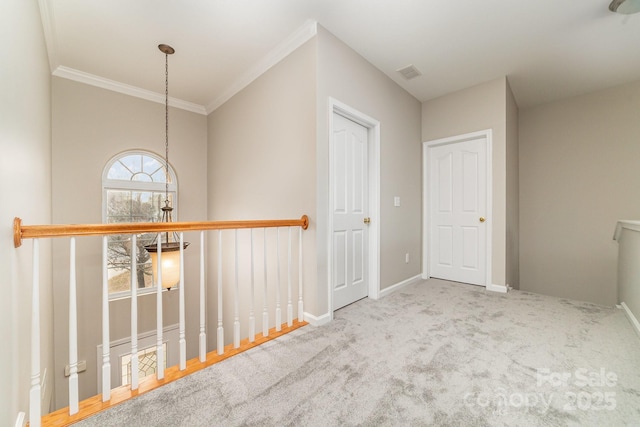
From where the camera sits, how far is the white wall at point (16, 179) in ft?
3.77

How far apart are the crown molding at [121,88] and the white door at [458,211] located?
3.76 m

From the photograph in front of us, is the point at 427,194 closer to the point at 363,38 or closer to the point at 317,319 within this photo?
the point at 363,38

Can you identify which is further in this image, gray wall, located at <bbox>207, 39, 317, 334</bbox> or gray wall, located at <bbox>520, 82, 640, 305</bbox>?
gray wall, located at <bbox>520, 82, 640, 305</bbox>

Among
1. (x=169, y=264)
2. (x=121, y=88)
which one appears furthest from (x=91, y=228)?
(x=121, y=88)

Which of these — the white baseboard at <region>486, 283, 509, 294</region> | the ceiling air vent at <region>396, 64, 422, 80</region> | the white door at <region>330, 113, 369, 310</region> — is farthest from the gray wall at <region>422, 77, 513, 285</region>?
the white door at <region>330, 113, 369, 310</region>

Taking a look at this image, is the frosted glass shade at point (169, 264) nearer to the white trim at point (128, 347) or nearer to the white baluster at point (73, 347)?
the white baluster at point (73, 347)

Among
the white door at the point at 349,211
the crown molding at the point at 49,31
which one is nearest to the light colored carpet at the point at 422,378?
the white door at the point at 349,211

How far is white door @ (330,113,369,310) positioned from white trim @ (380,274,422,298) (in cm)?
23

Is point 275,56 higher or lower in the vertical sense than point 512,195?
higher

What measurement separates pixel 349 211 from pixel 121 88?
11.2 ft

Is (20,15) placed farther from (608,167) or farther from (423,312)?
(608,167)

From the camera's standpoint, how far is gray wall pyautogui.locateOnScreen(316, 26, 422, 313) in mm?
2355

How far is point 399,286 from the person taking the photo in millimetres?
3355

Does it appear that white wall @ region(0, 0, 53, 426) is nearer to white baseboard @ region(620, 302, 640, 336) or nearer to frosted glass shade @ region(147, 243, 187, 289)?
frosted glass shade @ region(147, 243, 187, 289)
